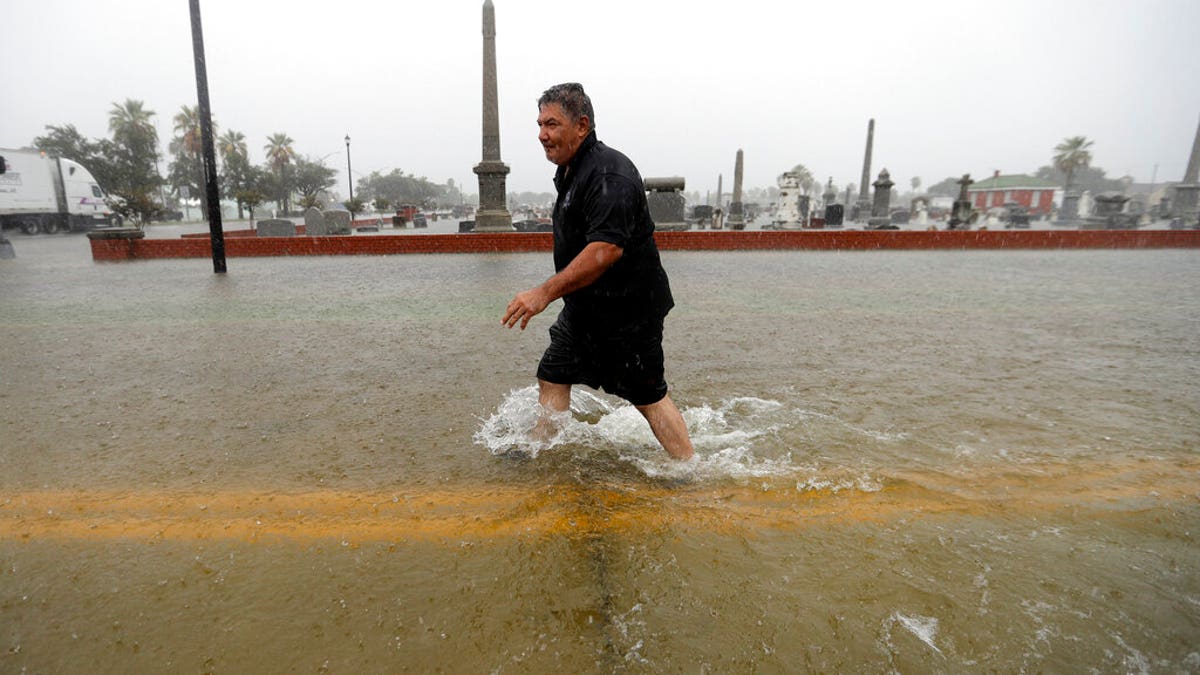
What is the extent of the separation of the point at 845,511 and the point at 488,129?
628 inches

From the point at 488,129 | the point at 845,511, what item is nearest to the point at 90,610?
the point at 845,511

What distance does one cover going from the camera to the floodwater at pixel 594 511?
145 centimetres

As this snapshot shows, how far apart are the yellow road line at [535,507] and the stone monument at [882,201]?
82.9 feet

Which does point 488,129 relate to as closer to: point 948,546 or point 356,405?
point 356,405

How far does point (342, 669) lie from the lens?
1.36 m

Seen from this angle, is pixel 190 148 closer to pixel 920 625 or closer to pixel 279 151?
pixel 279 151

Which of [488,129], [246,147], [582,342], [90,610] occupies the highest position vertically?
[246,147]

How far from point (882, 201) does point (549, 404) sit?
28735 millimetres

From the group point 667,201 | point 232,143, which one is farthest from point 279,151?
point 667,201

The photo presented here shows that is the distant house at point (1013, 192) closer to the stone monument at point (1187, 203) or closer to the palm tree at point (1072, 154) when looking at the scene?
the palm tree at point (1072, 154)

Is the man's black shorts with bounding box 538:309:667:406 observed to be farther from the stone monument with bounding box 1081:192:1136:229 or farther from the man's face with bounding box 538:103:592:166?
the stone monument with bounding box 1081:192:1136:229

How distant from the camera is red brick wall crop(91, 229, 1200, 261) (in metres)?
12.1

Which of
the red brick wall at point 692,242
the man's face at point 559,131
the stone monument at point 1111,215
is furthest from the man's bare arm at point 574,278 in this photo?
the stone monument at point 1111,215

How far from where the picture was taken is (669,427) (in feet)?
7.76
